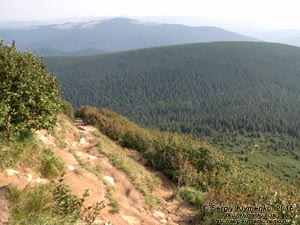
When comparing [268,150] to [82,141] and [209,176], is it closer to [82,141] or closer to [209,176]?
[82,141]

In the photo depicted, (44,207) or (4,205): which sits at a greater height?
(4,205)

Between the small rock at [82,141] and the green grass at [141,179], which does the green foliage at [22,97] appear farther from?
the small rock at [82,141]

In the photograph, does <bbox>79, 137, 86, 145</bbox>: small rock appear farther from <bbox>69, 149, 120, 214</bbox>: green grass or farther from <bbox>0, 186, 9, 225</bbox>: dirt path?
<bbox>0, 186, 9, 225</bbox>: dirt path

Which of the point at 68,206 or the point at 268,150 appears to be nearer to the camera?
the point at 68,206

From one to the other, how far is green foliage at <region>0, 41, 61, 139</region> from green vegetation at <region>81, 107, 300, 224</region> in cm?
599

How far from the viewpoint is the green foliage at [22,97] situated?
8.37 m

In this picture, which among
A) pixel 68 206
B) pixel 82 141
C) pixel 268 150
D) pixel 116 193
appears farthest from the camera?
pixel 268 150

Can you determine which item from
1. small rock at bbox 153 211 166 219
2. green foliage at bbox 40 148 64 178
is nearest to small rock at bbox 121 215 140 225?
small rock at bbox 153 211 166 219

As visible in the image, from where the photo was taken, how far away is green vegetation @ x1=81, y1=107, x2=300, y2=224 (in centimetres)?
917

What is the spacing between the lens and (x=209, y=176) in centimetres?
1318

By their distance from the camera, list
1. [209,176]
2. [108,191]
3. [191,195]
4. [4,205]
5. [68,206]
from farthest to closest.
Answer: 1. [209,176]
2. [191,195]
3. [108,191]
4. [68,206]
5. [4,205]

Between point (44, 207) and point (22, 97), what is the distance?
13.5 feet

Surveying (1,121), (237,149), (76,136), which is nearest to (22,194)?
(1,121)

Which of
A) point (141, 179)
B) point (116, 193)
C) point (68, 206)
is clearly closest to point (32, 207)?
point (68, 206)
